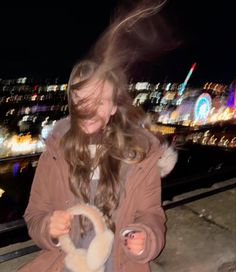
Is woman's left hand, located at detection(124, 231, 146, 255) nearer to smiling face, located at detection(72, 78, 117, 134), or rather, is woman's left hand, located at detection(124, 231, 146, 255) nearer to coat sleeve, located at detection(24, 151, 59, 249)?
coat sleeve, located at detection(24, 151, 59, 249)

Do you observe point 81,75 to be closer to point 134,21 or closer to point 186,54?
point 134,21

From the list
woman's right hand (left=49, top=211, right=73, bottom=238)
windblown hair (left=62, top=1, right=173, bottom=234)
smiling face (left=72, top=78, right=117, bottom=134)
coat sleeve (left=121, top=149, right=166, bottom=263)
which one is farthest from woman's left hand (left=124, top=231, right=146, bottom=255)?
smiling face (left=72, top=78, right=117, bottom=134)

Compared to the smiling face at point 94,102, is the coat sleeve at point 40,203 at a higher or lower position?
lower

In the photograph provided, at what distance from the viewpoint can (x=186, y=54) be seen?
49188 millimetres

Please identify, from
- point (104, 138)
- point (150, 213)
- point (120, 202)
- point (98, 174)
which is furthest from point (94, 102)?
point (150, 213)

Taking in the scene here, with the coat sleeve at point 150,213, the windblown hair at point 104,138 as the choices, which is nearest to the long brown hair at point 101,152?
the windblown hair at point 104,138

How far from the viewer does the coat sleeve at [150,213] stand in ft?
6.17

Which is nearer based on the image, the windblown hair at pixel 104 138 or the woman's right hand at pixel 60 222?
the woman's right hand at pixel 60 222

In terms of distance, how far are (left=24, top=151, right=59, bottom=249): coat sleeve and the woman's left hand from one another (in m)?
0.41

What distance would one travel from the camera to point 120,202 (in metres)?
2.04

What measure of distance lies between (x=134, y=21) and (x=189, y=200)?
2068 millimetres

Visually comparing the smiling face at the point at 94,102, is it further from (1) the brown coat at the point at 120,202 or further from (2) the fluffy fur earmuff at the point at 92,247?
(2) the fluffy fur earmuff at the point at 92,247

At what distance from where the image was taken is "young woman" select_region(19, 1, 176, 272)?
1.96m

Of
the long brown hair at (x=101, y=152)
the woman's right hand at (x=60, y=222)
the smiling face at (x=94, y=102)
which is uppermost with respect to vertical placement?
the smiling face at (x=94, y=102)
